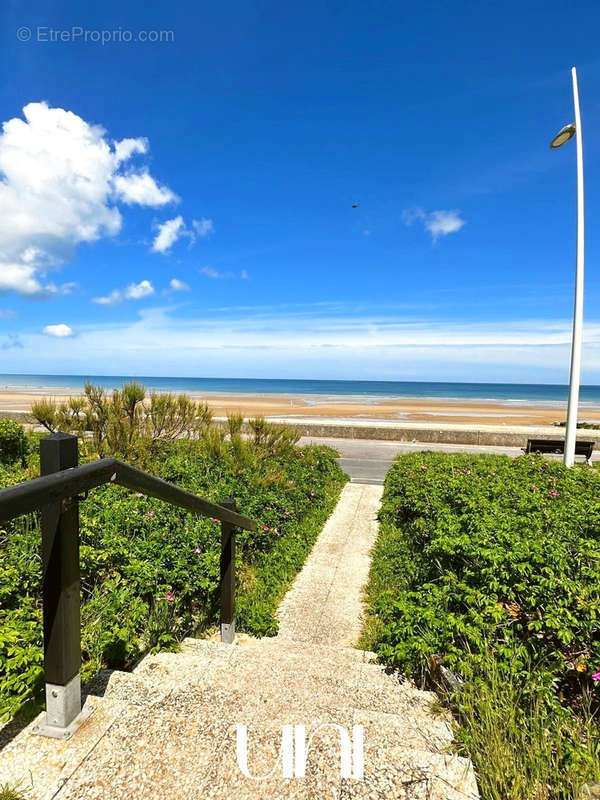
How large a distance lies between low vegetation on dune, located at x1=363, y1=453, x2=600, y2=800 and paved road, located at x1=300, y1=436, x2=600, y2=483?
21.2 ft

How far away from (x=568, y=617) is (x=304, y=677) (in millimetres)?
1483

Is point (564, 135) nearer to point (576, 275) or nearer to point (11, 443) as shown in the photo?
point (576, 275)

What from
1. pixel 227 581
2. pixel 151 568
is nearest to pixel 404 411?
pixel 151 568

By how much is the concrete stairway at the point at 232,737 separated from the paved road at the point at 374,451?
800cm

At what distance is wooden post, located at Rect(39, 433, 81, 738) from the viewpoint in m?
1.57

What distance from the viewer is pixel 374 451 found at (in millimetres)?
14867

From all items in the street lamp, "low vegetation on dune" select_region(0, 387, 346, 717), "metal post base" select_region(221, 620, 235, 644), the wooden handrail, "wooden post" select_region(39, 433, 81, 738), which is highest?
the street lamp

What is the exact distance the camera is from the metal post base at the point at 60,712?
1692mm

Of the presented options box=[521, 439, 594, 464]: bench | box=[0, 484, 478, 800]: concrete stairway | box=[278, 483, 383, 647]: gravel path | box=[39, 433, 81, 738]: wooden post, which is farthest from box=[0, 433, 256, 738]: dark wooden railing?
box=[521, 439, 594, 464]: bench

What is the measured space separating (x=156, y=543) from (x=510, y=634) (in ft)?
9.63

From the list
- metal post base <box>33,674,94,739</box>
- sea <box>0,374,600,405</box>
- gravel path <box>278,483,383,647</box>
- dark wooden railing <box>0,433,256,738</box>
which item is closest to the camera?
dark wooden railing <box>0,433,256,738</box>

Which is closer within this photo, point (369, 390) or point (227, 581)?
point (227, 581)

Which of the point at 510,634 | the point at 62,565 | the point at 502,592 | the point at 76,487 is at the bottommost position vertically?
the point at 510,634

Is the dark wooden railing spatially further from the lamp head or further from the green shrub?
the lamp head
